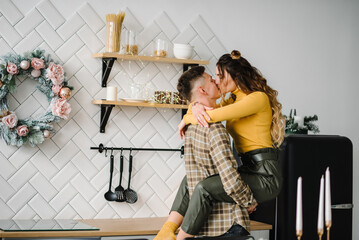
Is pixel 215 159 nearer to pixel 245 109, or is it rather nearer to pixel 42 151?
pixel 245 109

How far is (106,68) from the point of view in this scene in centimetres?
321

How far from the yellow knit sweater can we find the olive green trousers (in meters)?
0.06

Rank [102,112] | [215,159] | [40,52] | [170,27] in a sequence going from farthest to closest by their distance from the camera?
[170,27]
[102,112]
[40,52]
[215,159]

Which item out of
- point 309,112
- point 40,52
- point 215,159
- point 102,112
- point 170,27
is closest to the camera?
point 215,159

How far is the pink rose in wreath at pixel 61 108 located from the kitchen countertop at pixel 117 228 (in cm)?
71

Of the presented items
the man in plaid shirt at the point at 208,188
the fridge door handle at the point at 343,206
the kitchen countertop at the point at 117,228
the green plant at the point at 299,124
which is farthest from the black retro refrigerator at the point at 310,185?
the man in plaid shirt at the point at 208,188

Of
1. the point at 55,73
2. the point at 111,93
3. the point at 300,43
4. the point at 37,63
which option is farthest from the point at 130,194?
the point at 300,43

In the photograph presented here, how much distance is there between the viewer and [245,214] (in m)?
2.45

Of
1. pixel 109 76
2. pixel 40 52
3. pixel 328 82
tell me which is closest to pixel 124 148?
pixel 109 76

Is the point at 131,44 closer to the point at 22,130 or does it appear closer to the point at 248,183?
the point at 22,130

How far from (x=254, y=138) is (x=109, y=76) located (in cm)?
125

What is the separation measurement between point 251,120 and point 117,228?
42.1 inches

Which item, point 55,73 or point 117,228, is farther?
point 55,73

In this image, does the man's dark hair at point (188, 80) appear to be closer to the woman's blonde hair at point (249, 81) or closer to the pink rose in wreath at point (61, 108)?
the woman's blonde hair at point (249, 81)
